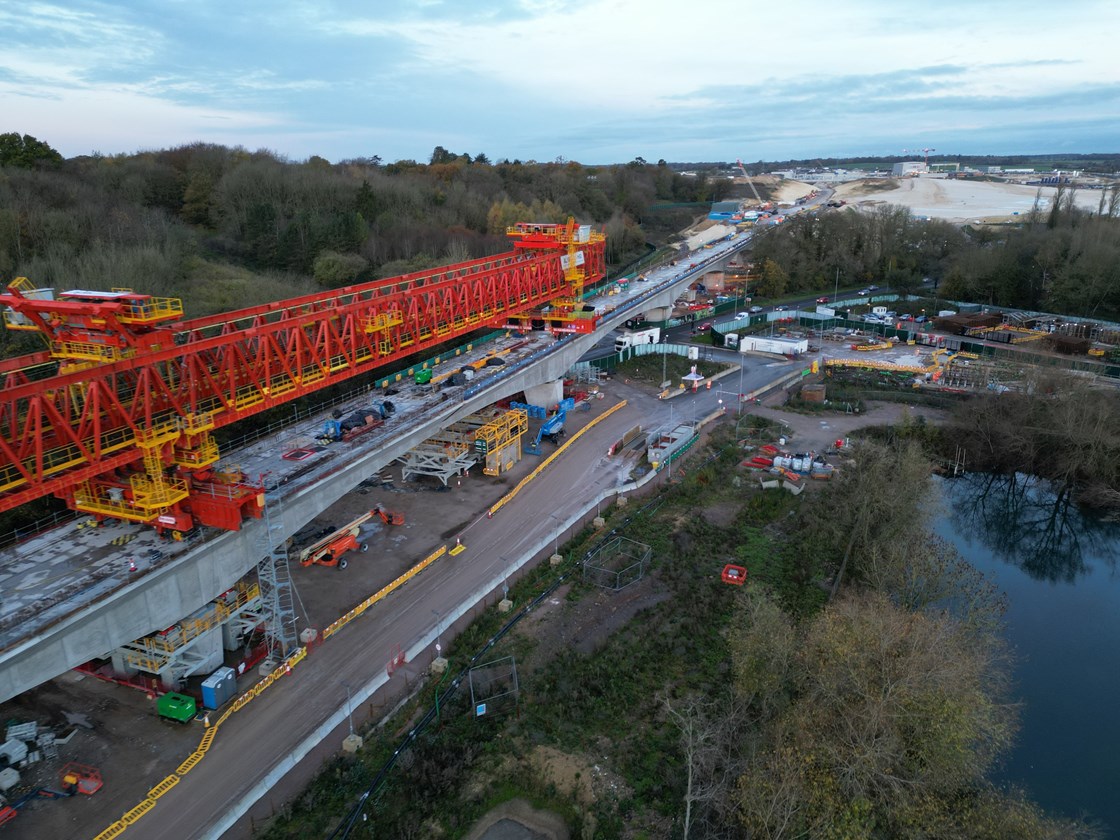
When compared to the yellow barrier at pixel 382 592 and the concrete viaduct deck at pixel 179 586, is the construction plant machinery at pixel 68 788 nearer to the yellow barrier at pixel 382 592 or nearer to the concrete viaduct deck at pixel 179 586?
the concrete viaduct deck at pixel 179 586

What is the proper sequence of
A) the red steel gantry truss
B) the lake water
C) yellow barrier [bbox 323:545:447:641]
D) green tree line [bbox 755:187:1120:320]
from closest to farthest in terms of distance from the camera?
the red steel gantry truss < the lake water < yellow barrier [bbox 323:545:447:641] < green tree line [bbox 755:187:1120:320]

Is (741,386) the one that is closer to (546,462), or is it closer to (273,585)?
(546,462)

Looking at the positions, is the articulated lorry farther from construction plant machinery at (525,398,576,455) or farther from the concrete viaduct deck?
the concrete viaduct deck

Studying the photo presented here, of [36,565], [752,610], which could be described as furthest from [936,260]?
[36,565]

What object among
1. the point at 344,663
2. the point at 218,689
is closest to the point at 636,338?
the point at 344,663

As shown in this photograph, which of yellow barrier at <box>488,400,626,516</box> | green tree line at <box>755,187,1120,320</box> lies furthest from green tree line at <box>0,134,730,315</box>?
green tree line at <box>755,187,1120,320</box>

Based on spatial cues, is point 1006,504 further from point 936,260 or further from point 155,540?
point 936,260
